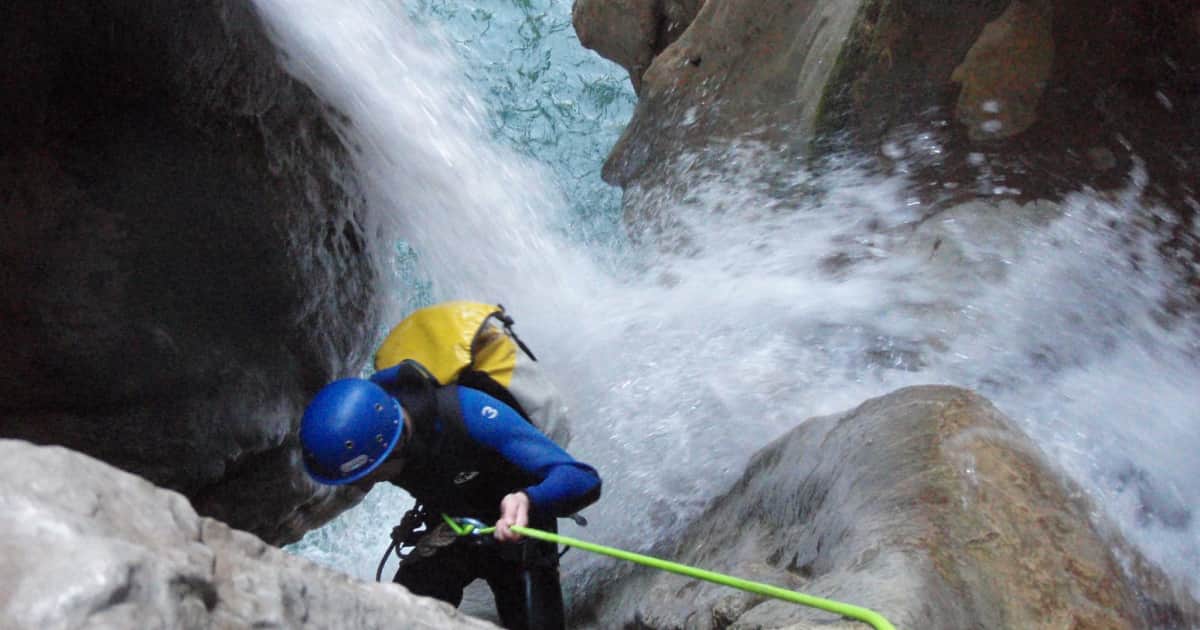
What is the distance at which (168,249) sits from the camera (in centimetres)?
416

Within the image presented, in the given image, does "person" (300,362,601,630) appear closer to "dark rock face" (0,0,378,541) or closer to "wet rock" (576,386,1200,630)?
"wet rock" (576,386,1200,630)

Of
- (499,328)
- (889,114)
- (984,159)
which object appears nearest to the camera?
(499,328)

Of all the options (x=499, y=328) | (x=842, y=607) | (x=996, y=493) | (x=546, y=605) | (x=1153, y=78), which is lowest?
(x=546, y=605)

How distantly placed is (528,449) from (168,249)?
7.25 ft

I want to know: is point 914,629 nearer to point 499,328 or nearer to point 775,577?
point 775,577

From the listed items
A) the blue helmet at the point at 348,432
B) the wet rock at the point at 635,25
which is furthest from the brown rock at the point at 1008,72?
the wet rock at the point at 635,25

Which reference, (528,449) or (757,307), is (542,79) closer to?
(757,307)

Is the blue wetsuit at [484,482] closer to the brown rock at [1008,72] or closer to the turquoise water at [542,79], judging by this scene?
the brown rock at [1008,72]

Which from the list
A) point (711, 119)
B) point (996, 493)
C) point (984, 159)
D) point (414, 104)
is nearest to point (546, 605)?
point (996, 493)

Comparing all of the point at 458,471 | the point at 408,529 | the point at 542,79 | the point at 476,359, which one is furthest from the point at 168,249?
the point at 542,79

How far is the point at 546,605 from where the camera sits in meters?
3.02

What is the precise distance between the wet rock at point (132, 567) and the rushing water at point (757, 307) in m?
2.35

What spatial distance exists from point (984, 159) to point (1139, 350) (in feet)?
4.04

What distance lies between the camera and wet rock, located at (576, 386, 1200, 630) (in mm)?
2010
